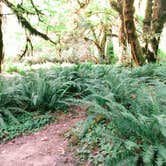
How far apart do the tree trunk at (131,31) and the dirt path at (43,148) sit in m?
5.03

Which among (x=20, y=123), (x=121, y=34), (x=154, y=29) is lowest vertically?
(x=20, y=123)

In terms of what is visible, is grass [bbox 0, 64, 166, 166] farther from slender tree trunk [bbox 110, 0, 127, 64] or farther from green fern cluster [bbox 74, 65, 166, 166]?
slender tree trunk [bbox 110, 0, 127, 64]

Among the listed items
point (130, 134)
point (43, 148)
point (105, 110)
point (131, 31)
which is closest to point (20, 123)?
point (43, 148)

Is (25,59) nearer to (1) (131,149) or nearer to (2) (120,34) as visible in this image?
(2) (120,34)

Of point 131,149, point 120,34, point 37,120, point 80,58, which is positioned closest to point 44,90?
point 37,120

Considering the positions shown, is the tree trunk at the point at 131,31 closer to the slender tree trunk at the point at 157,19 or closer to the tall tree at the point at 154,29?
the tall tree at the point at 154,29

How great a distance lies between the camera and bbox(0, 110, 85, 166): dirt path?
16.4 feet

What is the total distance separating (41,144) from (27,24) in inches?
A: 248

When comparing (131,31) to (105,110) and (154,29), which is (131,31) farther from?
(105,110)

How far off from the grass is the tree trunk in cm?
230

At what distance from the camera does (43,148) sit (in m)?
5.47

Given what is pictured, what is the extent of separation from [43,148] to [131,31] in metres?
6.36

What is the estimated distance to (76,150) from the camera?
5047 millimetres

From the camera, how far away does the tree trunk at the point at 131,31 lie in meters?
10.6
